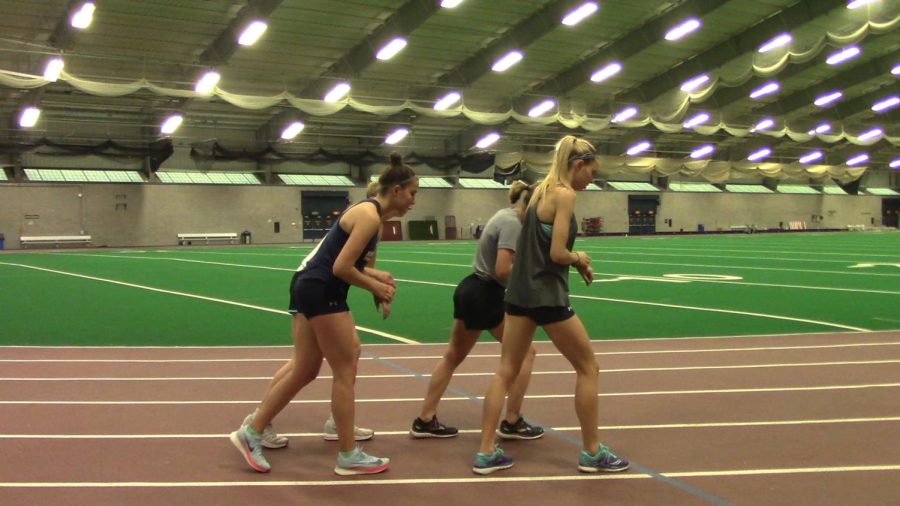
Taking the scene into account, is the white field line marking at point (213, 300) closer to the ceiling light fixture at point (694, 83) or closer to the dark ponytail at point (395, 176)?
the dark ponytail at point (395, 176)

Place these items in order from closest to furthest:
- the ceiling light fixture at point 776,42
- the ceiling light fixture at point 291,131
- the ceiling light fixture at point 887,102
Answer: the ceiling light fixture at point 776,42
the ceiling light fixture at point 291,131
the ceiling light fixture at point 887,102

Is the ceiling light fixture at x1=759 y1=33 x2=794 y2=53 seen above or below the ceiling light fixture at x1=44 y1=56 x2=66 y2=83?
above

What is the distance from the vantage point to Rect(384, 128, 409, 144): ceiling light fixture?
1896 inches

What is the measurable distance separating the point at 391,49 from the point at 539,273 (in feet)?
95.0

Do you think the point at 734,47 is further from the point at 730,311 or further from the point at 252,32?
the point at 730,311

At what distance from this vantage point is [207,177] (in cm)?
4759

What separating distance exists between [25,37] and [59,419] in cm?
2827

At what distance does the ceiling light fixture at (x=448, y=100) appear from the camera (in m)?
39.5

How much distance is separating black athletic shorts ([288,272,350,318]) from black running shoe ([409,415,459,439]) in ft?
4.30

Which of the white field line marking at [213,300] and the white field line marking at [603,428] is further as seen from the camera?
the white field line marking at [213,300]

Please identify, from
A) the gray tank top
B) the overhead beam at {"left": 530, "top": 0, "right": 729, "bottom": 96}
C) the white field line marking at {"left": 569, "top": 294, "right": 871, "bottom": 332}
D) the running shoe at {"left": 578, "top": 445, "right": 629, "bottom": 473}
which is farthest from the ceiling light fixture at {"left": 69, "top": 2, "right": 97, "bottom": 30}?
the running shoe at {"left": 578, "top": 445, "right": 629, "bottom": 473}

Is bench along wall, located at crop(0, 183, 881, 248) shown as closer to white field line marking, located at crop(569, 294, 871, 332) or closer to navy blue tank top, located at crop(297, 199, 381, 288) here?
white field line marking, located at crop(569, 294, 871, 332)

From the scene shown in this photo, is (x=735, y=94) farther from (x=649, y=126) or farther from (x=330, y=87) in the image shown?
(x=330, y=87)

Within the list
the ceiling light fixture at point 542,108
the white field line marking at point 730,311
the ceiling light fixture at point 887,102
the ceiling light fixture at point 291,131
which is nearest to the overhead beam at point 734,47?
the ceiling light fixture at point 542,108
